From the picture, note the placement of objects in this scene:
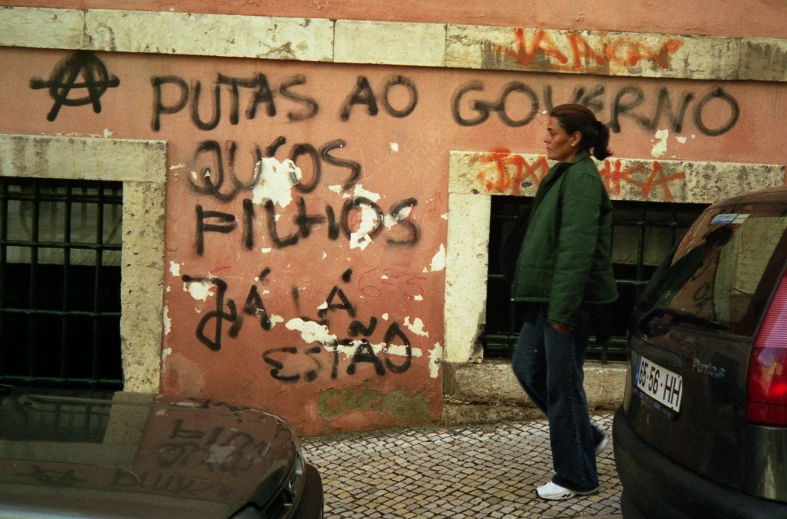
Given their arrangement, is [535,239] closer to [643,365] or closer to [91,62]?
[643,365]

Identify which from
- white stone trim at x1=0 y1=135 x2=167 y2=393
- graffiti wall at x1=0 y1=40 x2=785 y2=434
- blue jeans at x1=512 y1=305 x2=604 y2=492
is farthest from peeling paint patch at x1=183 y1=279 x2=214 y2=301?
blue jeans at x1=512 y1=305 x2=604 y2=492

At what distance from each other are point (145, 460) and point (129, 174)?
2.97 metres

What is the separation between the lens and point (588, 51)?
201 inches

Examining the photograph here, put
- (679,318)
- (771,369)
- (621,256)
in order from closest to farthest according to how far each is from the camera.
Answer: (771,369) → (679,318) → (621,256)

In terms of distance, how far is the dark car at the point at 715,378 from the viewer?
2339 mm

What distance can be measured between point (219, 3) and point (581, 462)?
136 inches

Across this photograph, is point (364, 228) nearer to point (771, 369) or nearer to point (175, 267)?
point (175, 267)

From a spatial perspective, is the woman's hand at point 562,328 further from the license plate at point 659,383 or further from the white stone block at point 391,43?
the white stone block at point 391,43

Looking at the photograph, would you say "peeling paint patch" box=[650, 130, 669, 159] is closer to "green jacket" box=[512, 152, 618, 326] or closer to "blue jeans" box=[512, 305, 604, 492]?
"green jacket" box=[512, 152, 618, 326]

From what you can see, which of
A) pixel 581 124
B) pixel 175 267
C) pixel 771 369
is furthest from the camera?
pixel 175 267

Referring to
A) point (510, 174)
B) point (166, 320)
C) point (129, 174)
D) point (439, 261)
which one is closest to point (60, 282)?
point (166, 320)

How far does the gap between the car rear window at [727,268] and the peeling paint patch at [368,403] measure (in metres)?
2.26

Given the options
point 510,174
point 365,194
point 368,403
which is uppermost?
point 510,174

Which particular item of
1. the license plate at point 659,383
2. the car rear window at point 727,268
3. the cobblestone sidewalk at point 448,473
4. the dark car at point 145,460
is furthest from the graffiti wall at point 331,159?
the license plate at point 659,383
